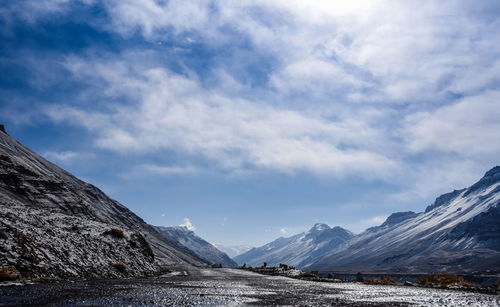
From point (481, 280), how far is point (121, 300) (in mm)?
207251

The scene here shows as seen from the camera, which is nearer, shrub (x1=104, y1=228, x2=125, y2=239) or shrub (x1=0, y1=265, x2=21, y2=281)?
shrub (x1=0, y1=265, x2=21, y2=281)

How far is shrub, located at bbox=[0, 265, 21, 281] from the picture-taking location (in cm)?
1910

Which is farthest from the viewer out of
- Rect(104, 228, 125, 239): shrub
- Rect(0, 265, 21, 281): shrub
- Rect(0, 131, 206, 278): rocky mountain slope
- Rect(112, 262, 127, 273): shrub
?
Rect(104, 228, 125, 239): shrub

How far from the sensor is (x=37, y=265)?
76.6ft

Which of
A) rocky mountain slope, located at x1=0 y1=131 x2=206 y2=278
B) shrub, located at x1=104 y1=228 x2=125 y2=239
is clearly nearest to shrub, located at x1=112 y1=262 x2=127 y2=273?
rocky mountain slope, located at x1=0 y1=131 x2=206 y2=278

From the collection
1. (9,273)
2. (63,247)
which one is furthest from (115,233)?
(9,273)

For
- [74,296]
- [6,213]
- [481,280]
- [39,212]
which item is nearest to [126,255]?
[39,212]

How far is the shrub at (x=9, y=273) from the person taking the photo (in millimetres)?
19100

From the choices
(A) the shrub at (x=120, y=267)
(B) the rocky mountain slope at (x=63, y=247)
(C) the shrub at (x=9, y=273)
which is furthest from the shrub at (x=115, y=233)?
(C) the shrub at (x=9, y=273)

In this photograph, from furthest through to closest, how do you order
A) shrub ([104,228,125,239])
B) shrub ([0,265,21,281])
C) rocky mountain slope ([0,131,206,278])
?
shrub ([104,228,125,239]) < rocky mountain slope ([0,131,206,278]) < shrub ([0,265,21,281])

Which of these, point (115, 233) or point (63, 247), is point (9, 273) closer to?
point (63, 247)

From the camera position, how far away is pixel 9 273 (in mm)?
19594

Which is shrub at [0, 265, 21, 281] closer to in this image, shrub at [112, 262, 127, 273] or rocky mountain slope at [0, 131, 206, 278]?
rocky mountain slope at [0, 131, 206, 278]

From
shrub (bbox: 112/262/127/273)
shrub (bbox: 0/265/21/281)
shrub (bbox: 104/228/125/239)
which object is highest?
shrub (bbox: 104/228/125/239)
